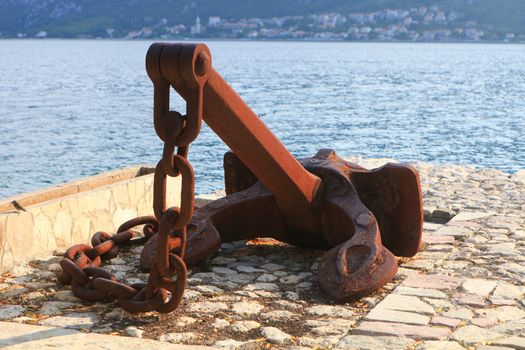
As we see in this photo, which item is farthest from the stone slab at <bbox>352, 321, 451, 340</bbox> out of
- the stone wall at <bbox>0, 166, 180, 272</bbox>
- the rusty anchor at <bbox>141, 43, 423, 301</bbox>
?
the stone wall at <bbox>0, 166, 180, 272</bbox>

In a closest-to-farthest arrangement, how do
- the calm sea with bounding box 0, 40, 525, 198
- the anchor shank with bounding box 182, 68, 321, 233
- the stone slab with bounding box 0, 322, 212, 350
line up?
the stone slab with bounding box 0, 322, 212, 350 → the anchor shank with bounding box 182, 68, 321, 233 → the calm sea with bounding box 0, 40, 525, 198

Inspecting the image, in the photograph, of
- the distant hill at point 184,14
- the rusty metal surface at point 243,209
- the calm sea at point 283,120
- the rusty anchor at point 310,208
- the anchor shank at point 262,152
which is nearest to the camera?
the rusty metal surface at point 243,209

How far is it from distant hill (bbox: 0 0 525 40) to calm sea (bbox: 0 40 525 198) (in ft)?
209

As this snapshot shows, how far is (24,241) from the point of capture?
6.00 metres

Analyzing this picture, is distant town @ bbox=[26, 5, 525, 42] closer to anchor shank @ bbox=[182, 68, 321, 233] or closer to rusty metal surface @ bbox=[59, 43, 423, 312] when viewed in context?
rusty metal surface @ bbox=[59, 43, 423, 312]

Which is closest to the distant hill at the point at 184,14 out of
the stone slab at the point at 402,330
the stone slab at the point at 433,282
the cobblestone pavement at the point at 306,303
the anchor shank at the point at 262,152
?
the cobblestone pavement at the point at 306,303

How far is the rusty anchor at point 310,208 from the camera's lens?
5176 millimetres

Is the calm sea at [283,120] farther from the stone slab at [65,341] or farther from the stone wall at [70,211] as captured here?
the stone slab at [65,341]

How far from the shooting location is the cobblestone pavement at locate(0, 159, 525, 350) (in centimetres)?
455

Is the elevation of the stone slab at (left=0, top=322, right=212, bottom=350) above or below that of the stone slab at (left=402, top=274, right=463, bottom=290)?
above

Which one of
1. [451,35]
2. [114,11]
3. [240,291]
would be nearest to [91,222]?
[240,291]

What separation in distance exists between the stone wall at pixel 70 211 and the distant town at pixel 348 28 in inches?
4683

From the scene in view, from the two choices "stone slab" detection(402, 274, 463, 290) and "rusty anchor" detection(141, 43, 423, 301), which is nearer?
"rusty anchor" detection(141, 43, 423, 301)

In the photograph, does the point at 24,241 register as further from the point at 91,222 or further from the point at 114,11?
the point at 114,11
